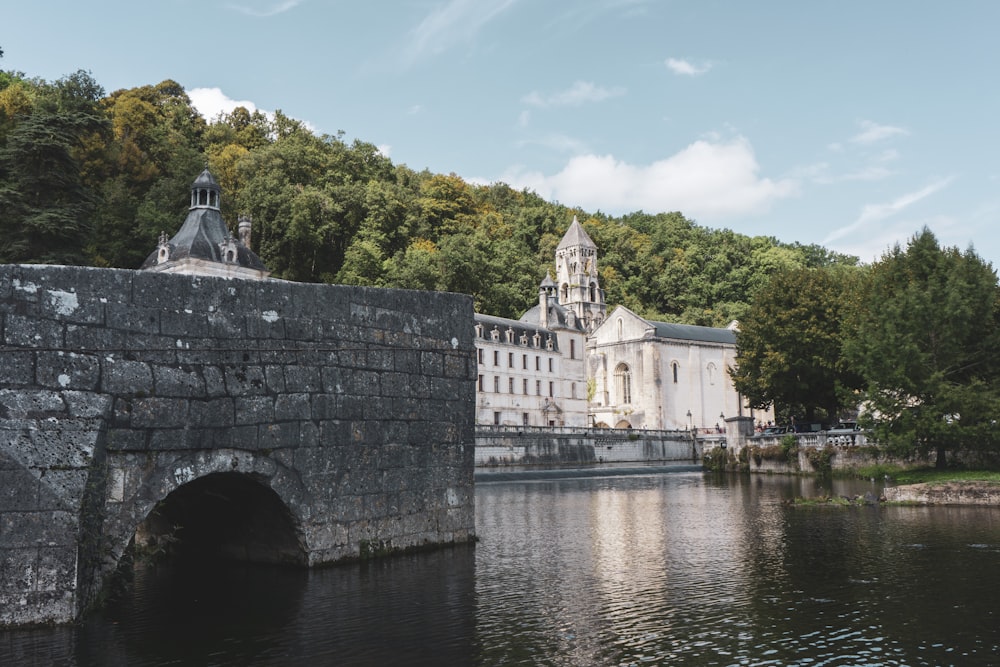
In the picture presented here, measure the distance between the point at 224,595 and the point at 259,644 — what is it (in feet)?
9.07

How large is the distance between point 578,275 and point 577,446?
35.3m

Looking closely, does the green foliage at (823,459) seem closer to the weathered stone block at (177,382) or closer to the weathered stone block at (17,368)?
the weathered stone block at (177,382)

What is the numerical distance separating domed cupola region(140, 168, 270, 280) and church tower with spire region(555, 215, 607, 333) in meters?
40.5

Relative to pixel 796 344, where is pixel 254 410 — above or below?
below

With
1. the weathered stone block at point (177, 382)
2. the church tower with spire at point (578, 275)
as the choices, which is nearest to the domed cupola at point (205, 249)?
the church tower with spire at point (578, 275)

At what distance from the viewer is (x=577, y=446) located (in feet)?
193

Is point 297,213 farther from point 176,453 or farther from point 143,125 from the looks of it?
point 176,453

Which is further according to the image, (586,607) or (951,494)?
(951,494)

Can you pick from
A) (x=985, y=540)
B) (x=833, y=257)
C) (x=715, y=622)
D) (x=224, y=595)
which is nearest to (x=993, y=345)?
(x=985, y=540)

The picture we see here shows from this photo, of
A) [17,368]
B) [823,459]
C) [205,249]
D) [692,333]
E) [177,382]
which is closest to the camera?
[17,368]

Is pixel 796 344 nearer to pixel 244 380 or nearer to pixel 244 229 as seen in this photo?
pixel 244 229

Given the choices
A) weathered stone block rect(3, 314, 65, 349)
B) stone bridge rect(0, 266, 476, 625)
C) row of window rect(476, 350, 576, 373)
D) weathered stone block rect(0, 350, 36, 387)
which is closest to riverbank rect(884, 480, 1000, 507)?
stone bridge rect(0, 266, 476, 625)

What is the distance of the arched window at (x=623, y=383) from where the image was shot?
82.5 m

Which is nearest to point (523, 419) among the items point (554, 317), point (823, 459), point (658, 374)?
point (554, 317)
